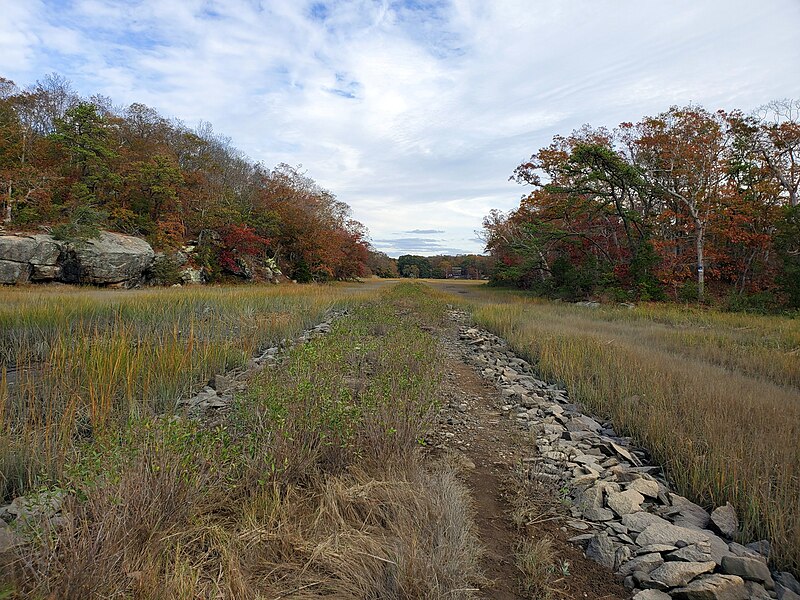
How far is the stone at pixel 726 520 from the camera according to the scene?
2.59 metres

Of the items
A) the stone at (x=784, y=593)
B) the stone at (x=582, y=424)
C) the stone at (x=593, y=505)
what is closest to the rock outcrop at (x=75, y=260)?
the stone at (x=582, y=424)

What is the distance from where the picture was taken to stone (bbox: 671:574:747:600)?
6.54ft

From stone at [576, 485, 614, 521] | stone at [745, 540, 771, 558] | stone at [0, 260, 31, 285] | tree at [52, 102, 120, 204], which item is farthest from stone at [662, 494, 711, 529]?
tree at [52, 102, 120, 204]

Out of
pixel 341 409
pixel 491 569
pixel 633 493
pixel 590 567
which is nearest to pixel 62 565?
pixel 341 409

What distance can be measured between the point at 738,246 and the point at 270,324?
19.9m

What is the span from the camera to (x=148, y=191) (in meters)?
24.6

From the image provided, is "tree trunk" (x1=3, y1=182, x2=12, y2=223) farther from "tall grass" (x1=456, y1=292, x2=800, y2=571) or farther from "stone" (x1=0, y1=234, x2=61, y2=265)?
"tall grass" (x1=456, y1=292, x2=800, y2=571)

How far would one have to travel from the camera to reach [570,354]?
23.2ft

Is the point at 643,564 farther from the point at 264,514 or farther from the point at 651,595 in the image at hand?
the point at 264,514

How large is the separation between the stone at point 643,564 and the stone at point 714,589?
0.66 feet

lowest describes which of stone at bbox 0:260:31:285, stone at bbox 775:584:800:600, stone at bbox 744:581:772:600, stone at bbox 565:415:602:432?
stone at bbox 565:415:602:432

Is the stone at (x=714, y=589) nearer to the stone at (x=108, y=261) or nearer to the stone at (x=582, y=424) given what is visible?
the stone at (x=582, y=424)

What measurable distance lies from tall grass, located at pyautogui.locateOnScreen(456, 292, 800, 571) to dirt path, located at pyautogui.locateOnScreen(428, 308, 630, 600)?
1120mm

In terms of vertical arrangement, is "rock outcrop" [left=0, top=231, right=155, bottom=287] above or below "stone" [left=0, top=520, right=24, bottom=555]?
above
